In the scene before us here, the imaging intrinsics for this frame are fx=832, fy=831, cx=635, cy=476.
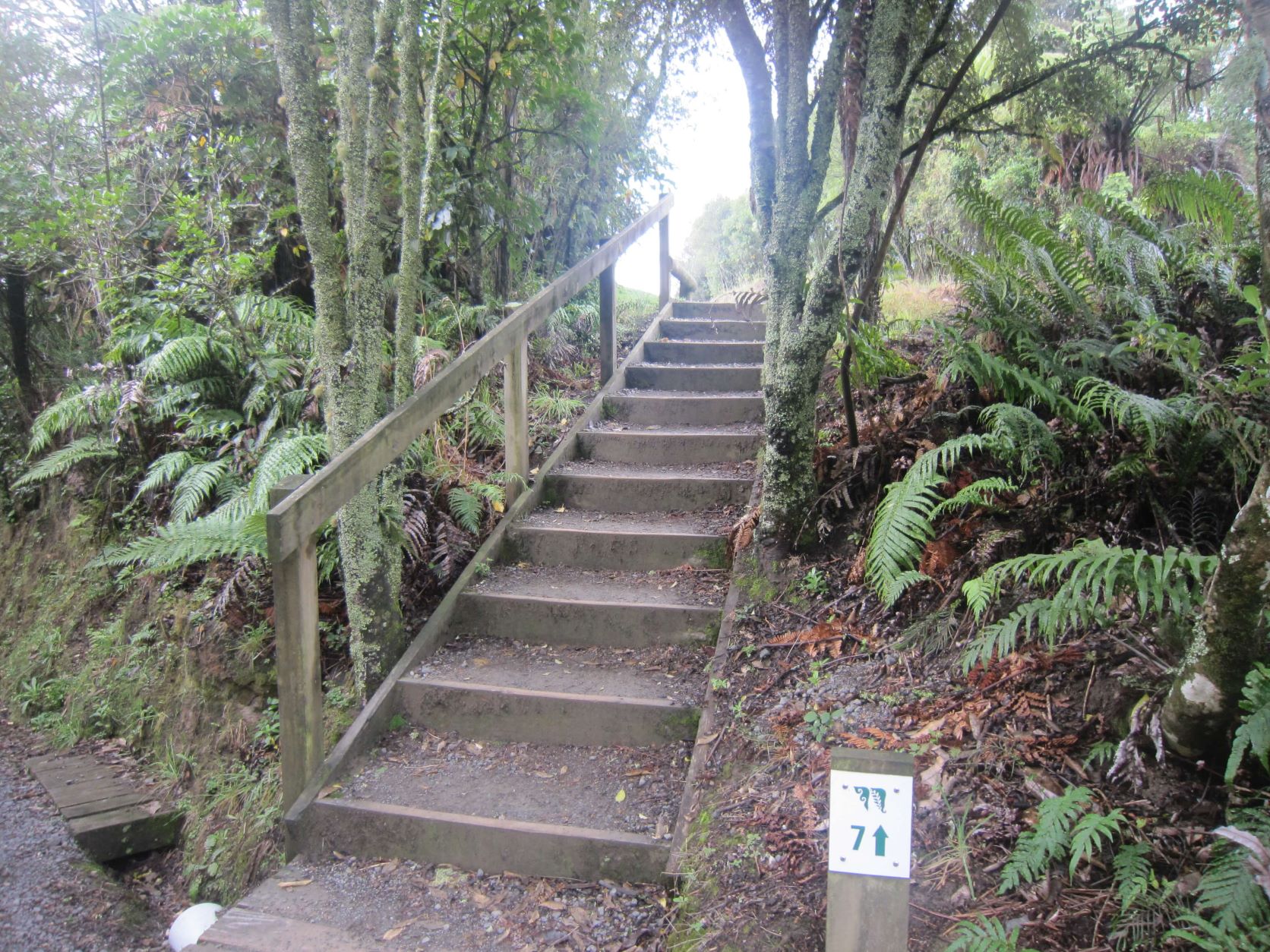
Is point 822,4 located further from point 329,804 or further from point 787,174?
point 329,804

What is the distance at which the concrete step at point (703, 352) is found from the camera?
6.59 meters

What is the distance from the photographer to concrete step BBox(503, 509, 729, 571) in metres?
4.27

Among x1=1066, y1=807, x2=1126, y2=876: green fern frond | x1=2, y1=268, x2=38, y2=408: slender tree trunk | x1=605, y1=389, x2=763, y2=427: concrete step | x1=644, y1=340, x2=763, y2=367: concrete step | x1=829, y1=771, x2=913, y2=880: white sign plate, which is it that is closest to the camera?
x1=829, y1=771, x2=913, y2=880: white sign plate

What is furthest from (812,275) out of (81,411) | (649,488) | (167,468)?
(81,411)

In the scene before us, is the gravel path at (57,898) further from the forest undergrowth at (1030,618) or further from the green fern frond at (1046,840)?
the green fern frond at (1046,840)

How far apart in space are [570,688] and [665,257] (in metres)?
5.45

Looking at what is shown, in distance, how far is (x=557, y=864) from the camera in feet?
9.40

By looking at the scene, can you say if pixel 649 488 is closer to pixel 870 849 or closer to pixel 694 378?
pixel 694 378

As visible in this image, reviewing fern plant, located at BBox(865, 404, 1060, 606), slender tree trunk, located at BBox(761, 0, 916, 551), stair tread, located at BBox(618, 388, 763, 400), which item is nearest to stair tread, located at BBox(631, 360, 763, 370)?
stair tread, located at BBox(618, 388, 763, 400)

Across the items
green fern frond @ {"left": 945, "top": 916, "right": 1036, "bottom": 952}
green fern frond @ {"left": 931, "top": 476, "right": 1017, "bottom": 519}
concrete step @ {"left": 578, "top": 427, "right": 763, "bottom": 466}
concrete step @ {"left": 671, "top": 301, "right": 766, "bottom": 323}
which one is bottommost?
green fern frond @ {"left": 945, "top": 916, "right": 1036, "bottom": 952}

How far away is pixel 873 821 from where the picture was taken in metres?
1.66

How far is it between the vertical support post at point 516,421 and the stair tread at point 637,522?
209 millimetres

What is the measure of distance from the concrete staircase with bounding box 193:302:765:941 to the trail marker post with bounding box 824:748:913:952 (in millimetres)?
1192

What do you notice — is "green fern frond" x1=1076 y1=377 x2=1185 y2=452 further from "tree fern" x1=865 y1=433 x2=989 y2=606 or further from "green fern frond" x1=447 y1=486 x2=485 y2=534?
"green fern frond" x1=447 y1=486 x2=485 y2=534
